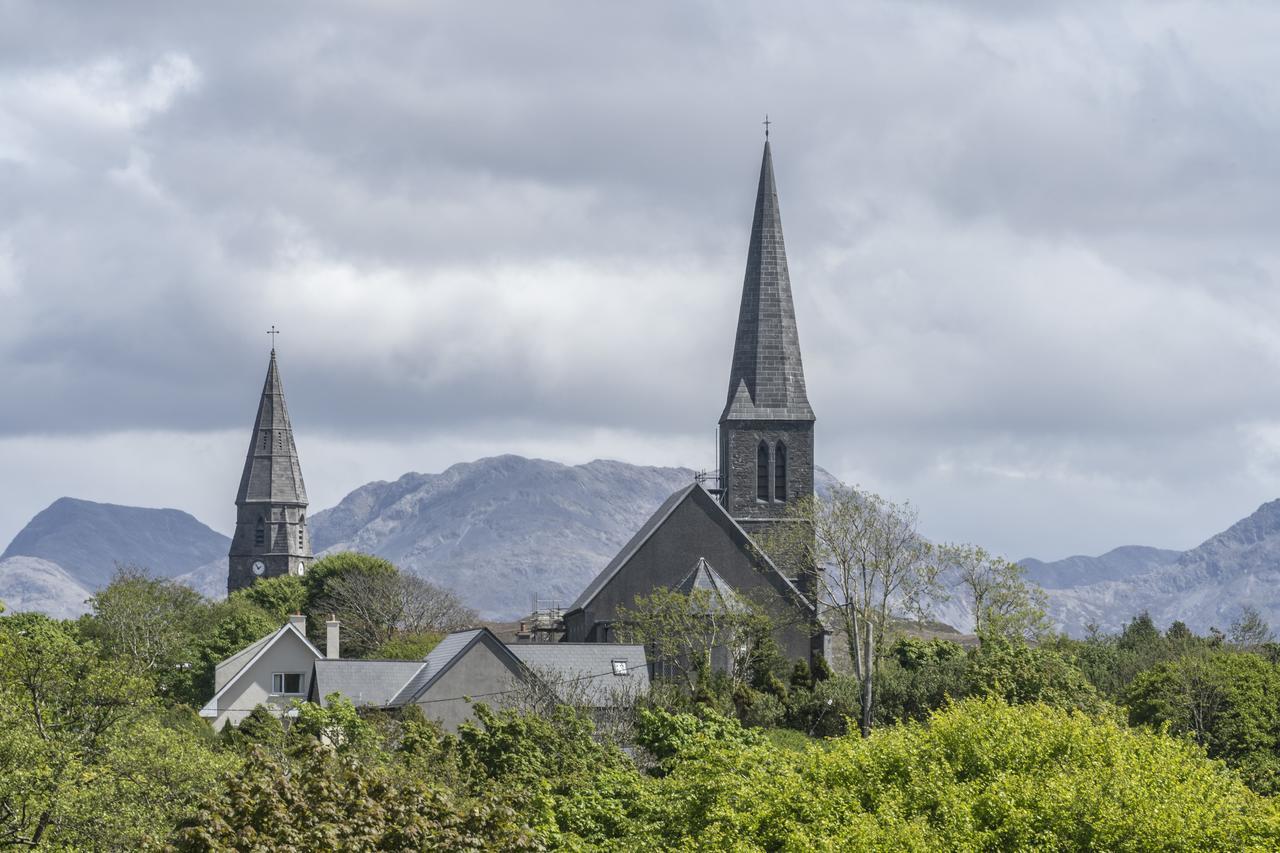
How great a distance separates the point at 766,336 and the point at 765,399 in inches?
148

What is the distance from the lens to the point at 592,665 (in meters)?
67.4

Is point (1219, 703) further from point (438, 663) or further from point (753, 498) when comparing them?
point (753, 498)

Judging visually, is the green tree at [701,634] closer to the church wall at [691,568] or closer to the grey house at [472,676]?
the grey house at [472,676]

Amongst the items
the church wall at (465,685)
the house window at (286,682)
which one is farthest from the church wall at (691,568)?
the church wall at (465,685)

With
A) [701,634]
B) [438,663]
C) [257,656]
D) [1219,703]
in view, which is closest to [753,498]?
[701,634]

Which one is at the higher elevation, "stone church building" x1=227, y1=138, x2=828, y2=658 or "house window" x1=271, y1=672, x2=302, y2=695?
"stone church building" x1=227, y1=138, x2=828, y2=658

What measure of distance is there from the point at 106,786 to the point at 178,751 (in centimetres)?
203

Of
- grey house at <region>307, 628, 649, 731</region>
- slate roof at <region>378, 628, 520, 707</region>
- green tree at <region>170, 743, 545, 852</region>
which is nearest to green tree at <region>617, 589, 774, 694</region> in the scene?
grey house at <region>307, 628, 649, 731</region>

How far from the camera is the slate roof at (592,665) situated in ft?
204

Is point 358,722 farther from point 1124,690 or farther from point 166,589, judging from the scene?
point 166,589

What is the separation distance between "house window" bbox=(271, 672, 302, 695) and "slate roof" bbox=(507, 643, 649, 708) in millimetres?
17652

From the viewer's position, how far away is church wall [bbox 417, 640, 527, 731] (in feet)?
205

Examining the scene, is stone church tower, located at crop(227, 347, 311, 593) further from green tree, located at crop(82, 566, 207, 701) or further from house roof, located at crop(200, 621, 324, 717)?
house roof, located at crop(200, 621, 324, 717)

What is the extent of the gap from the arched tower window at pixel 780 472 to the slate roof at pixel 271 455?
85.2 meters
